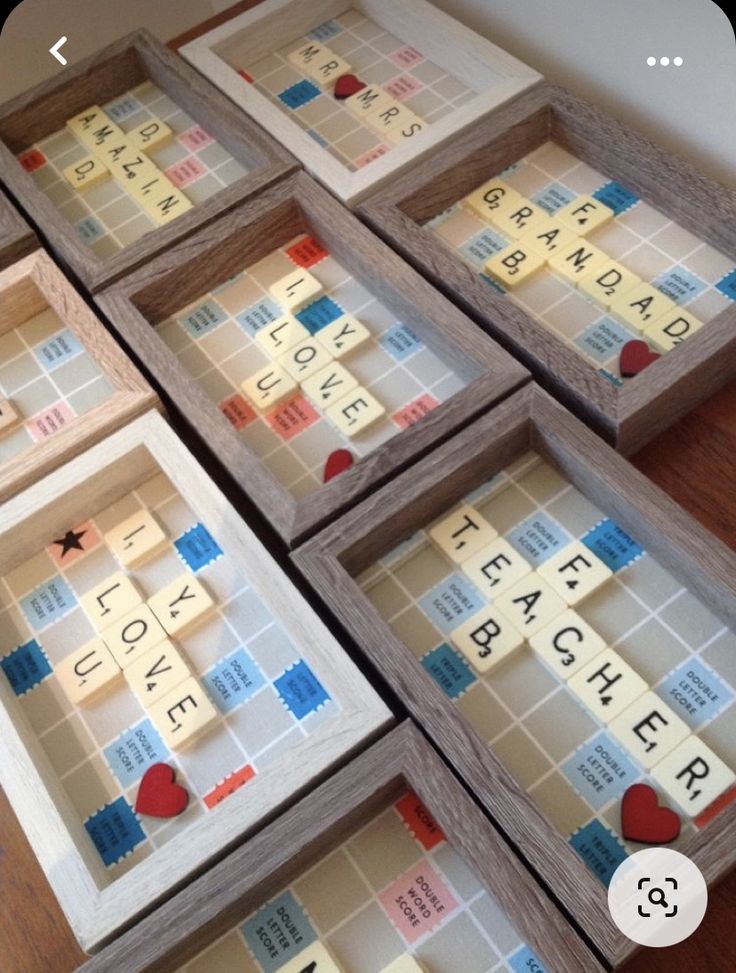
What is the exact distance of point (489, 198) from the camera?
1204 millimetres

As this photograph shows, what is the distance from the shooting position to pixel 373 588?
0.96 m

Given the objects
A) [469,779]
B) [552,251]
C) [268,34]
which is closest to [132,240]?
[268,34]

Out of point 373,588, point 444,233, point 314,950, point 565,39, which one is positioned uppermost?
point 565,39

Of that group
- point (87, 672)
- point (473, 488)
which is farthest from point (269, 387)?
point (87, 672)

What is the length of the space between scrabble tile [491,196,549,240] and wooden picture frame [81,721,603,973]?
65 cm

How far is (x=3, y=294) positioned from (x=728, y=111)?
2.98ft

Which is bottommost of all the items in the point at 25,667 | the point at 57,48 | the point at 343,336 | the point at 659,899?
the point at 659,899

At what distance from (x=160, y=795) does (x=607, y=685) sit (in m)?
0.44

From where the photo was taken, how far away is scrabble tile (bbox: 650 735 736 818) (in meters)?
0.80

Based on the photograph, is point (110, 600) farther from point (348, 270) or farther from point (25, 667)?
point (348, 270)

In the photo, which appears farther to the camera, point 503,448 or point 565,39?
point 565,39

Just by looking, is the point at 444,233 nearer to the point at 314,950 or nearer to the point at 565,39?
the point at 565,39

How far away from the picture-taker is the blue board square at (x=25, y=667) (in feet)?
3.23

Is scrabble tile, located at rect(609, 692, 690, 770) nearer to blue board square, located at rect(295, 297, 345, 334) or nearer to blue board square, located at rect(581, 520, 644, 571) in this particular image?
blue board square, located at rect(581, 520, 644, 571)
